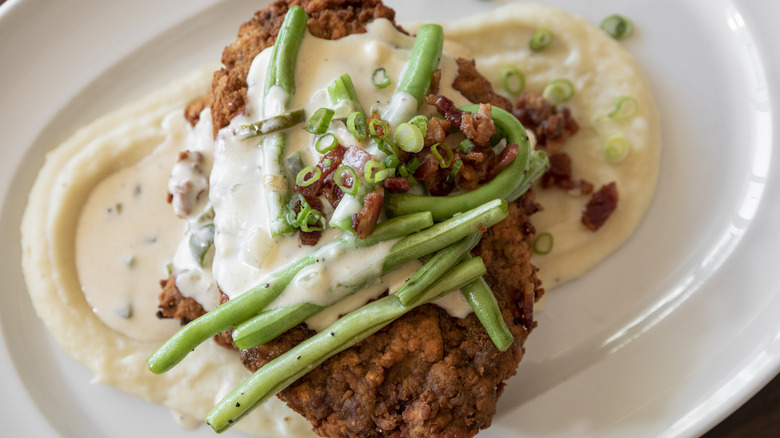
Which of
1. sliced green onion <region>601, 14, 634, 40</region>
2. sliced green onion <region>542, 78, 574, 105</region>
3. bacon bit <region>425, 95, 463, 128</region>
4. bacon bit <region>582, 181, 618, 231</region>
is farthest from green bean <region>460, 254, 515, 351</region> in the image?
sliced green onion <region>601, 14, 634, 40</region>

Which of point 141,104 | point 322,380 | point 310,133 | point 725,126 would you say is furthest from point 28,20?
point 725,126

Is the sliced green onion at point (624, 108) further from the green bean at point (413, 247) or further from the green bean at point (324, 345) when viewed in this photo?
the green bean at point (324, 345)

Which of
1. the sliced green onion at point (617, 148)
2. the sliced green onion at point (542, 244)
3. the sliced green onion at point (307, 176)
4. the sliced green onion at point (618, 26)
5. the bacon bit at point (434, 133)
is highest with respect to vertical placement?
the sliced green onion at point (307, 176)

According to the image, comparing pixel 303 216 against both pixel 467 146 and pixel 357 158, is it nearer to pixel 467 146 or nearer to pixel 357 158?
pixel 357 158

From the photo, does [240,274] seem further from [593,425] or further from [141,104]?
[593,425]

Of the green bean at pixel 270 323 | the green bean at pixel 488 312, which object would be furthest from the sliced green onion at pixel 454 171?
the green bean at pixel 270 323

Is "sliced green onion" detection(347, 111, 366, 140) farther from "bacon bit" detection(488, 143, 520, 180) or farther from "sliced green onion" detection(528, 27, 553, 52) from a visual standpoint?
"sliced green onion" detection(528, 27, 553, 52)
